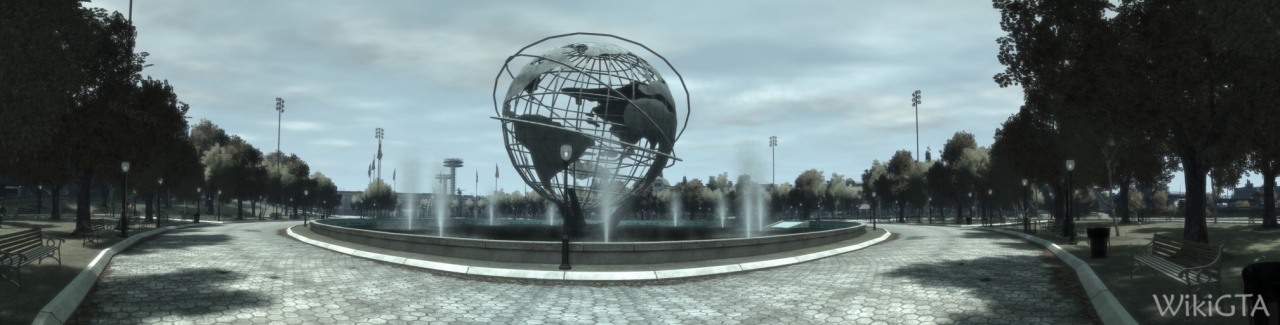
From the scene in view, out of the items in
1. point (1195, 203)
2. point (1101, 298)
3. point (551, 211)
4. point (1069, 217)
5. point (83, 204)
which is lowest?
point (551, 211)

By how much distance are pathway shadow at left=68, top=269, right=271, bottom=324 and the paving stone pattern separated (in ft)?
0.08

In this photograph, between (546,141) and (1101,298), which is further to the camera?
(546,141)

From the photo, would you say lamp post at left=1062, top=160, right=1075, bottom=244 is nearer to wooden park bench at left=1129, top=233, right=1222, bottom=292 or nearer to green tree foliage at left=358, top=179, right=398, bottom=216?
wooden park bench at left=1129, top=233, right=1222, bottom=292

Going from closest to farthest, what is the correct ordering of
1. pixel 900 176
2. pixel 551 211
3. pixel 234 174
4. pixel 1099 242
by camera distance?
1. pixel 1099 242
2. pixel 234 174
3. pixel 900 176
4. pixel 551 211

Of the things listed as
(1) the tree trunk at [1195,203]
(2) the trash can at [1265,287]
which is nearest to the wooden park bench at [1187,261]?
(2) the trash can at [1265,287]

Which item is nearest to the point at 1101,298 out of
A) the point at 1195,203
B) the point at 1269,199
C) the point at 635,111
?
the point at 1195,203

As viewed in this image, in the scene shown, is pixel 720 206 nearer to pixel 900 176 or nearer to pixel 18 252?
pixel 900 176

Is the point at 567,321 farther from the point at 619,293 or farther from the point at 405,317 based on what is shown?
the point at 619,293

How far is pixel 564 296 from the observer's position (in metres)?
11.9

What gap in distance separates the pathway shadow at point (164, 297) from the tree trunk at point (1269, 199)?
1555 inches

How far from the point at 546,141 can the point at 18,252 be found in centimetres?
1457

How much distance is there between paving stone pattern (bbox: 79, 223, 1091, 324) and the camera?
9.41 metres

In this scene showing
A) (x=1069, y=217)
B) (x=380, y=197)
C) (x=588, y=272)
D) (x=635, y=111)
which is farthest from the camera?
(x=380, y=197)

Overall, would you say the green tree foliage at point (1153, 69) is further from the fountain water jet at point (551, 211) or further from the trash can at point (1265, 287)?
the fountain water jet at point (551, 211)
